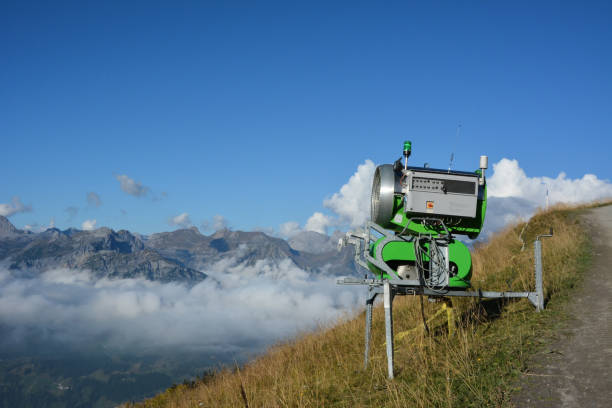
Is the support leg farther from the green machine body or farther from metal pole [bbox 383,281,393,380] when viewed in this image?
metal pole [bbox 383,281,393,380]

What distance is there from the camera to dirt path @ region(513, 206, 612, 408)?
5082 millimetres

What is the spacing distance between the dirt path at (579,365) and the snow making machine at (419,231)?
51.2 inches

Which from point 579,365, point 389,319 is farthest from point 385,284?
point 579,365

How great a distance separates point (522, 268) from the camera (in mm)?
11789

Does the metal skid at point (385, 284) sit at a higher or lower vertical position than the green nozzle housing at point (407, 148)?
lower

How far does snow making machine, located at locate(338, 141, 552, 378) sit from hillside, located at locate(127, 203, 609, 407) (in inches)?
29.1

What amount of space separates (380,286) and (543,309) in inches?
130

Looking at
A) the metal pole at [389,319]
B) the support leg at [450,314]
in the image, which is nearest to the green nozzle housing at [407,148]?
the metal pole at [389,319]

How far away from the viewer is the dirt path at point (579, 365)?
5082 mm

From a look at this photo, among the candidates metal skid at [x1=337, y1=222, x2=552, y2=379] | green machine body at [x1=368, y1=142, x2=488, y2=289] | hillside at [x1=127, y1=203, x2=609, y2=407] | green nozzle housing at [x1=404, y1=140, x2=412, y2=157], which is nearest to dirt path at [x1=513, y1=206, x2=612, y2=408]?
hillside at [x1=127, y1=203, x2=609, y2=407]

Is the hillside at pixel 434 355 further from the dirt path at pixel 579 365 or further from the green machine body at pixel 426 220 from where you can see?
the green machine body at pixel 426 220

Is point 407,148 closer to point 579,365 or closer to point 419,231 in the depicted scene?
point 419,231

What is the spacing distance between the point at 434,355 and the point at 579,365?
6.08ft

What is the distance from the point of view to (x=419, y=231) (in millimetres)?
6629
